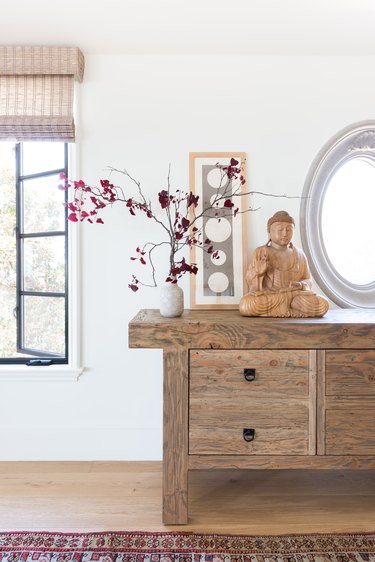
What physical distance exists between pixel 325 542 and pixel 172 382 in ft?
3.15

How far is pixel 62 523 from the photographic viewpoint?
2.06 metres

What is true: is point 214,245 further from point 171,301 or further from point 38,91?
point 38,91

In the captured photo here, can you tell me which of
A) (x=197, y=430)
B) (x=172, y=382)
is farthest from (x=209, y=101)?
(x=197, y=430)

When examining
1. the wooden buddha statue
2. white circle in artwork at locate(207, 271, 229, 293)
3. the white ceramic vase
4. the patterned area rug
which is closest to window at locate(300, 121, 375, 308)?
the wooden buddha statue

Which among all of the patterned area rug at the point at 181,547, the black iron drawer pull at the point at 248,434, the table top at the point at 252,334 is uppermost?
the table top at the point at 252,334

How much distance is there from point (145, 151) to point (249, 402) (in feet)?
5.15

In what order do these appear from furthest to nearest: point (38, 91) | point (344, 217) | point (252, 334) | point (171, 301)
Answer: point (344, 217) < point (38, 91) < point (171, 301) < point (252, 334)

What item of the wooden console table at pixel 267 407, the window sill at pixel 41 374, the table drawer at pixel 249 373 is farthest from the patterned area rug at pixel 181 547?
the window sill at pixel 41 374

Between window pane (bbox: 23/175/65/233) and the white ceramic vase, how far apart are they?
3.09 ft

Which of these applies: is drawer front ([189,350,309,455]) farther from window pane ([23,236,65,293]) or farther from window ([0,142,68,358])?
window pane ([23,236,65,293])

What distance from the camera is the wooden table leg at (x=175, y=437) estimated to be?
2057 mm

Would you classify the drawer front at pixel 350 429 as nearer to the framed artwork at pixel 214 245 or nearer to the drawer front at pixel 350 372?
the drawer front at pixel 350 372

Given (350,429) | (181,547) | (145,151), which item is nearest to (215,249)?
(145,151)

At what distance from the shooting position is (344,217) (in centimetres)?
278
